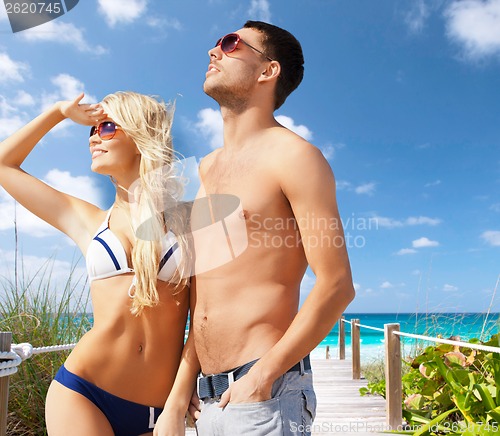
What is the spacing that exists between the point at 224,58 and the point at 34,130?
902 millimetres

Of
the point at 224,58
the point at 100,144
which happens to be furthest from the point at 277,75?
the point at 100,144

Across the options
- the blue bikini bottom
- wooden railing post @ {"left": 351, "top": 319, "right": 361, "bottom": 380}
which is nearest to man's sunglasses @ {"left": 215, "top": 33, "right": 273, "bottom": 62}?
the blue bikini bottom

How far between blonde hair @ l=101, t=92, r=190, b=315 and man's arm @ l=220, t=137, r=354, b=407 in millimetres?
474

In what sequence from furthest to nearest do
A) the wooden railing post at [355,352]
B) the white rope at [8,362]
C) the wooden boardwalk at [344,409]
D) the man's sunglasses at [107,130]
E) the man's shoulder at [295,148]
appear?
the wooden railing post at [355,352]
the wooden boardwalk at [344,409]
the white rope at [8,362]
the man's sunglasses at [107,130]
the man's shoulder at [295,148]

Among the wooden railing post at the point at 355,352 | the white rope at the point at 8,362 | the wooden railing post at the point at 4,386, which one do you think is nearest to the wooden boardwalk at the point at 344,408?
the wooden railing post at the point at 355,352

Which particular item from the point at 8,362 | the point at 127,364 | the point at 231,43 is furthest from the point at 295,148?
the point at 8,362

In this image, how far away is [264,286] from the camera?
1.56m

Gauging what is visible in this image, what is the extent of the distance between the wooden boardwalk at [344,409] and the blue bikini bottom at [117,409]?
3336 mm

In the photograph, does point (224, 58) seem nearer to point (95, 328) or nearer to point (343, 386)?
point (95, 328)

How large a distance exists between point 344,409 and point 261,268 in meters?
4.80

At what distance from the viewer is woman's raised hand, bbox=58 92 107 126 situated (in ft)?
6.82

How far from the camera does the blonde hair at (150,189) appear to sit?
177 centimetres

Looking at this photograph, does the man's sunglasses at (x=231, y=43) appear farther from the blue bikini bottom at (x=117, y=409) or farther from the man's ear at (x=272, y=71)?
the blue bikini bottom at (x=117, y=409)

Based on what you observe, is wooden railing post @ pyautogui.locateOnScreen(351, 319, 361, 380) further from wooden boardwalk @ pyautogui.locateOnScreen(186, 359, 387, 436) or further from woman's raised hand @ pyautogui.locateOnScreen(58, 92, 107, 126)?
woman's raised hand @ pyautogui.locateOnScreen(58, 92, 107, 126)
